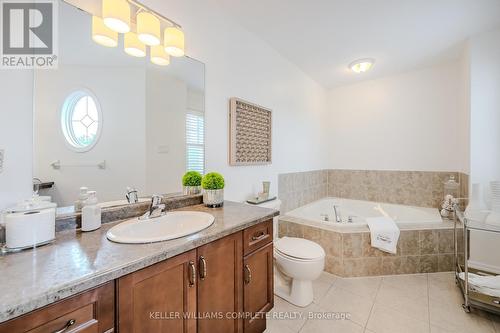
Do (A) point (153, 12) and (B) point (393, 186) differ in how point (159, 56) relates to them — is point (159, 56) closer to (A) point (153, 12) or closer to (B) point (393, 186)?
(A) point (153, 12)

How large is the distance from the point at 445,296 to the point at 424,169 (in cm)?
178

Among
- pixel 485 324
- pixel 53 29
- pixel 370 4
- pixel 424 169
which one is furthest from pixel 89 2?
pixel 424 169

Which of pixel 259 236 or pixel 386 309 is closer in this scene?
pixel 259 236

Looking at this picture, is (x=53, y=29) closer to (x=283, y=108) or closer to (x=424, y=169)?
(x=283, y=108)

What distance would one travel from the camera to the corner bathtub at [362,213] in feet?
7.97

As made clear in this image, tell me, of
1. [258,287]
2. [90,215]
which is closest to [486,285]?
[258,287]

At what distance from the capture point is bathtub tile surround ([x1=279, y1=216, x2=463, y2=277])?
2.29 meters

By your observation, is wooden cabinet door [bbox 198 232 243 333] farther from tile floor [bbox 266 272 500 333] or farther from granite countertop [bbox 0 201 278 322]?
tile floor [bbox 266 272 500 333]

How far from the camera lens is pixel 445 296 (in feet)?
6.41

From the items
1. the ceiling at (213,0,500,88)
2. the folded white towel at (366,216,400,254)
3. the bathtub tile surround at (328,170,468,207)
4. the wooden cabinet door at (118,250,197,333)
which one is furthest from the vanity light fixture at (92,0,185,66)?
the bathtub tile surround at (328,170,468,207)

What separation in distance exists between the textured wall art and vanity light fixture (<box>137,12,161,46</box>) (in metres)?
0.80

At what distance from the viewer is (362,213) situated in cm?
342

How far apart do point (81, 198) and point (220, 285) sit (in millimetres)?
878

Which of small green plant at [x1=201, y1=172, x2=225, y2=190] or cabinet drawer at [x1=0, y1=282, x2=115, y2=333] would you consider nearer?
cabinet drawer at [x1=0, y1=282, x2=115, y2=333]
